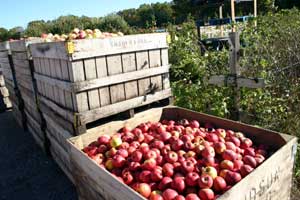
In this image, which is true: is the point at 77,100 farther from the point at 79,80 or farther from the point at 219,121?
the point at 219,121

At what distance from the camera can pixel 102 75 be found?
117 inches

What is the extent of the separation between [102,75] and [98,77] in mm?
57

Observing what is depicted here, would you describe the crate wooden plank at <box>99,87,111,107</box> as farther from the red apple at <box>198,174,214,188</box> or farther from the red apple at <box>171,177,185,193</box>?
the red apple at <box>198,174,214,188</box>

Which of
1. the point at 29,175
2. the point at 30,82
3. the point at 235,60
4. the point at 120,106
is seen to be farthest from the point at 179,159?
the point at 30,82

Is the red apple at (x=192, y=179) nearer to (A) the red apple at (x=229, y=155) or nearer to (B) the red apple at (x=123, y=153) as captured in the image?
(A) the red apple at (x=229, y=155)

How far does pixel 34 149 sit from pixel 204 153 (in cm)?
386

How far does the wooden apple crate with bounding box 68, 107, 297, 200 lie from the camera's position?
1.85 meters

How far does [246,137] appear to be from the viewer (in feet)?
8.82

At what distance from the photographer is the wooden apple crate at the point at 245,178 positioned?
6.07 feet

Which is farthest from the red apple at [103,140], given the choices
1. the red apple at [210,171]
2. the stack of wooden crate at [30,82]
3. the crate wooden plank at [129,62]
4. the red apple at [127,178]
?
the stack of wooden crate at [30,82]

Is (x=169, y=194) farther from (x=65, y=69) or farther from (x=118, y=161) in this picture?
(x=65, y=69)

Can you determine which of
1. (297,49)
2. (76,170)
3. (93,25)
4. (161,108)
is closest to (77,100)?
(76,170)

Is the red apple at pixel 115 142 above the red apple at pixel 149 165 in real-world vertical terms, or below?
above

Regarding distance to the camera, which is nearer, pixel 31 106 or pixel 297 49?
pixel 297 49
